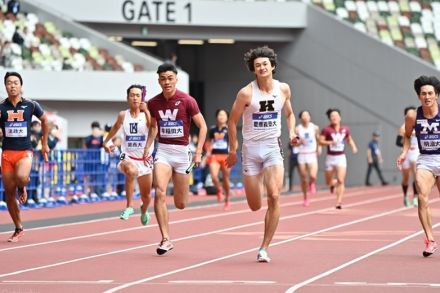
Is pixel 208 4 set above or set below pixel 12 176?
above

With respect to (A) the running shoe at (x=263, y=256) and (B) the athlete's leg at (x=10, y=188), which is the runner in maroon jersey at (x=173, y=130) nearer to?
(A) the running shoe at (x=263, y=256)

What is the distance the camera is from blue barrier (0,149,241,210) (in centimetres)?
2865

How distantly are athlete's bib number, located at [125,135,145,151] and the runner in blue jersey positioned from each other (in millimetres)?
5685

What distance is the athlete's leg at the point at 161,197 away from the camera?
15797 millimetres

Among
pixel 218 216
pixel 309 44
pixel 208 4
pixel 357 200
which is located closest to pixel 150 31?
pixel 208 4

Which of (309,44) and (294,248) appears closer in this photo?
(294,248)

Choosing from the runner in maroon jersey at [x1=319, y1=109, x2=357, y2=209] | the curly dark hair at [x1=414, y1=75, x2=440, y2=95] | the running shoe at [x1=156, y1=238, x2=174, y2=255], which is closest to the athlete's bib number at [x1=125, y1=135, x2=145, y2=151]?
the running shoe at [x1=156, y1=238, x2=174, y2=255]

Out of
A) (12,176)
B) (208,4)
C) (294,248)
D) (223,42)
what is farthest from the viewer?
(223,42)

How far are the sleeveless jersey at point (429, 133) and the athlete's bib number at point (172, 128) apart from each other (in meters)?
2.84

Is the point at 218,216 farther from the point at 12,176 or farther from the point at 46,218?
the point at 12,176

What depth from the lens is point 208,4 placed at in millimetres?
46219

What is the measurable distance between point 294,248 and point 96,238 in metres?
3.52

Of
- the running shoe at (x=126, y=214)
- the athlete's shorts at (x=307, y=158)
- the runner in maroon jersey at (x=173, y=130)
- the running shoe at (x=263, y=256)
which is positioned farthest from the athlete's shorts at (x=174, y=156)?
the athlete's shorts at (x=307, y=158)

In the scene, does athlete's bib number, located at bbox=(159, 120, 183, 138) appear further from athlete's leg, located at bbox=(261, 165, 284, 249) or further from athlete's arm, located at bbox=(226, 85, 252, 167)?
athlete's leg, located at bbox=(261, 165, 284, 249)
